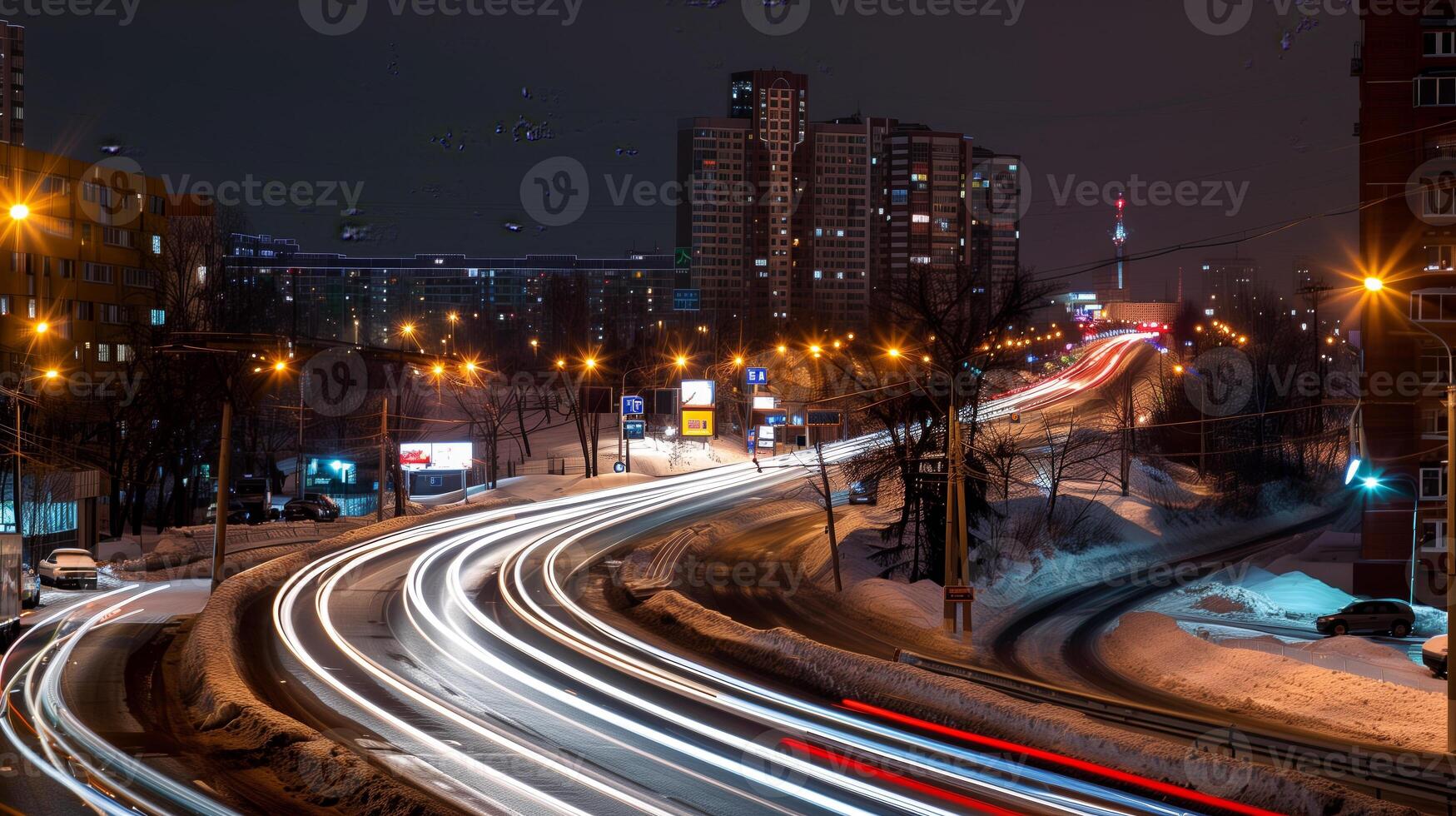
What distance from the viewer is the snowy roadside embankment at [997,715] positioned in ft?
40.5

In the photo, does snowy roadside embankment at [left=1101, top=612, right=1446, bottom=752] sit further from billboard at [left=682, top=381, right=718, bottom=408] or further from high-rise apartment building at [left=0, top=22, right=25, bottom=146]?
high-rise apartment building at [left=0, top=22, right=25, bottom=146]

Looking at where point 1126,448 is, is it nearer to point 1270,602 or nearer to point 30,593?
point 1270,602

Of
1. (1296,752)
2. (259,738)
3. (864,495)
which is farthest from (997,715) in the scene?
(864,495)

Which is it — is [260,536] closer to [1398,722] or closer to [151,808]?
[151,808]

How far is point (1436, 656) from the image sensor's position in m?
27.1

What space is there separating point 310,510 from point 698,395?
65.1 ft

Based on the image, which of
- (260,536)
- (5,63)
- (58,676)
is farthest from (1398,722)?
(5,63)

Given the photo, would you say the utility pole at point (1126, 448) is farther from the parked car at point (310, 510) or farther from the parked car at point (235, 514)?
the parked car at point (235, 514)

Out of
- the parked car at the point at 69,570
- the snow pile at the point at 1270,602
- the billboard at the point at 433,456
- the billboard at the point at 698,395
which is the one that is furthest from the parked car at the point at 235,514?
the snow pile at the point at 1270,602

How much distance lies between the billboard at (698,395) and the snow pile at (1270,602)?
77.7 feet

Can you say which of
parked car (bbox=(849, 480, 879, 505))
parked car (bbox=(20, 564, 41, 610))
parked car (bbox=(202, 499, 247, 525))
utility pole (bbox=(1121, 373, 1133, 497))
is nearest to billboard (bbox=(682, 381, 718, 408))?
parked car (bbox=(849, 480, 879, 505))

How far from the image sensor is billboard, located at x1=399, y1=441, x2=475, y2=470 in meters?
53.1

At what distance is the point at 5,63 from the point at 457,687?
17962 cm

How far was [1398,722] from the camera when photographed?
22.2m
